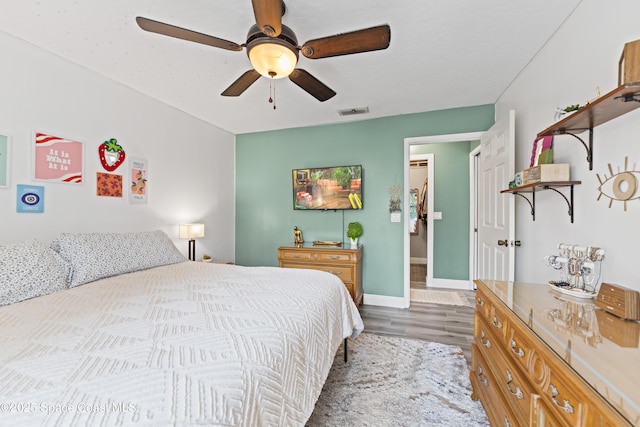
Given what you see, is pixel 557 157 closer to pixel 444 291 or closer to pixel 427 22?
pixel 427 22

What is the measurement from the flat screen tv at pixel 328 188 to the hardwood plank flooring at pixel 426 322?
1.45m

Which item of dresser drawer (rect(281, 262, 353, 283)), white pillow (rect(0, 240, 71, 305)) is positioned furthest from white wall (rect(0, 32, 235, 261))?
dresser drawer (rect(281, 262, 353, 283))

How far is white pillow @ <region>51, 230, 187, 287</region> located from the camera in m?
1.96

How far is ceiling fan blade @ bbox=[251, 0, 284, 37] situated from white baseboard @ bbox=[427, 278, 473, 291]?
4.38 m

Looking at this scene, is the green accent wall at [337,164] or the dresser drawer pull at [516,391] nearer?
the dresser drawer pull at [516,391]

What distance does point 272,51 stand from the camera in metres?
1.55

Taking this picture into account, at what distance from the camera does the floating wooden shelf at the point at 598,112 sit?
108cm

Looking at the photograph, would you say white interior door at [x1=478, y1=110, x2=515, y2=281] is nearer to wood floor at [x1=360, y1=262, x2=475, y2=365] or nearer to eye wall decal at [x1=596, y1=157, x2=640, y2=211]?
wood floor at [x1=360, y1=262, x2=475, y2=365]

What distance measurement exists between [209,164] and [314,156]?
1534mm

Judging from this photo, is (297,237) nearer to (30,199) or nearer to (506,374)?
(30,199)

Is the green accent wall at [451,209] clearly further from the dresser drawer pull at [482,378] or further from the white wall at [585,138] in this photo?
the dresser drawer pull at [482,378]

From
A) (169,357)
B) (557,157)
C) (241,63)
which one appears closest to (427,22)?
(557,157)

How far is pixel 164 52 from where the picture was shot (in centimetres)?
219

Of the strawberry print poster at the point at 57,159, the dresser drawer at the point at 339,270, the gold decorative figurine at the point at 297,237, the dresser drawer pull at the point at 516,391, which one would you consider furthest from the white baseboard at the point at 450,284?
the strawberry print poster at the point at 57,159
